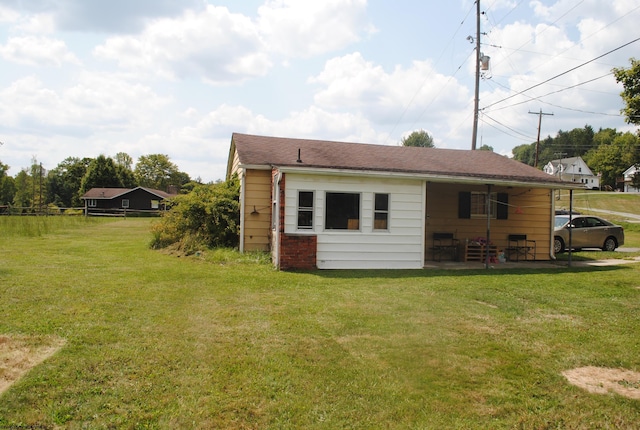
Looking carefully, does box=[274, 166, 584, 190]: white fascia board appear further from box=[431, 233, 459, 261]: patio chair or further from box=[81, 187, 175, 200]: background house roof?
box=[81, 187, 175, 200]: background house roof

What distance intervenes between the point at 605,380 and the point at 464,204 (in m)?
10.7

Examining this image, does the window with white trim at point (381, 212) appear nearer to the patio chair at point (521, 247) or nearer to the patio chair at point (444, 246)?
the patio chair at point (444, 246)

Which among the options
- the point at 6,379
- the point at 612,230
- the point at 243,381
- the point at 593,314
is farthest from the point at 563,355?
the point at 612,230

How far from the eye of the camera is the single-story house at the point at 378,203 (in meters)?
11.4

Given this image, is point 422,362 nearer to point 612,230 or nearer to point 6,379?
point 6,379

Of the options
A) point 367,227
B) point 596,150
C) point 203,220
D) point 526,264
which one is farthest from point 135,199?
point 596,150

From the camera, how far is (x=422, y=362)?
4.72 meters

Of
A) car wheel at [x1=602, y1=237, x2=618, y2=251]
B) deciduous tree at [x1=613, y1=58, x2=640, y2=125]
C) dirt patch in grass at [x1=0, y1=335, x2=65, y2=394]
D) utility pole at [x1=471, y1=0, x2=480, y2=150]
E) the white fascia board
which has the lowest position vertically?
dirt patch in grass at [x1=0, y1=335, x2=65, y2=394]

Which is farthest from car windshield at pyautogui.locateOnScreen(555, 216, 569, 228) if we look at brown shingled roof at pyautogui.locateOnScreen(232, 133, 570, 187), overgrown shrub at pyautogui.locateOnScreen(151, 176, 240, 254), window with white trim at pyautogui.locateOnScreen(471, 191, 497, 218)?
overgrown shrub at pyautogui.locateOnScreen(151, 176, 240, 254)

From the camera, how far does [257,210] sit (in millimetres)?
13531

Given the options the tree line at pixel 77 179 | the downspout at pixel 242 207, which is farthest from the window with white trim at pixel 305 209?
the tree line at pixel 77 179

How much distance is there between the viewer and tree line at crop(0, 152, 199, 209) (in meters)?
64.0

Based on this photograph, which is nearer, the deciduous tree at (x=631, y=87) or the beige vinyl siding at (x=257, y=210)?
the deciduous tree at (x=631, y=87)

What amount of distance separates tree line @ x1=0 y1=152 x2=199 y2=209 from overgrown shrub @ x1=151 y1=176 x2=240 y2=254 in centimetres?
3909
